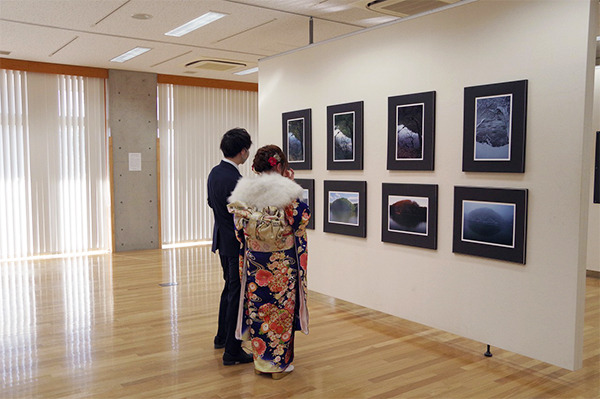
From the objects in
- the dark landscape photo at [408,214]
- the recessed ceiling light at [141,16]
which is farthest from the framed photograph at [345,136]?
the recessed ceiling light at [141,16]

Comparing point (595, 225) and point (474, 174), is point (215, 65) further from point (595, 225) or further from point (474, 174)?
point (595, 225)

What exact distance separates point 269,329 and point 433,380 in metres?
1.21

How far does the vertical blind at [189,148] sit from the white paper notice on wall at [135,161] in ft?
1.52

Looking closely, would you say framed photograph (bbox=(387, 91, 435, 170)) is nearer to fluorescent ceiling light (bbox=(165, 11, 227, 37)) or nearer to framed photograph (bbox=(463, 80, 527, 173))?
framed photograph (bbox=(463, 80, 527, 173))

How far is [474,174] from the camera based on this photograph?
4188 millimetres

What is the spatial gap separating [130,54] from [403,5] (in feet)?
14.9

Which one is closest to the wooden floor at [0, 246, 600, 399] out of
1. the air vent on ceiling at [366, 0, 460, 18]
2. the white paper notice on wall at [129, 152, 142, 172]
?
the air vent on ceiling at [366, 0, 460, 18]

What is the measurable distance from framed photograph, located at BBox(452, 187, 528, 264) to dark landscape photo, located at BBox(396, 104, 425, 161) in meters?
0.57

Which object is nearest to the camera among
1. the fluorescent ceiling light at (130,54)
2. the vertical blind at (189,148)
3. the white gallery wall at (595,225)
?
the white gallery wall at (595,225)

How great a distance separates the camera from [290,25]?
6121 mm

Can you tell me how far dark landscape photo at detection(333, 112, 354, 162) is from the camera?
5.31 m

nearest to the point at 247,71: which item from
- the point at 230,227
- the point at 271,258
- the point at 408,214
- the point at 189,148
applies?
the point at 189,148

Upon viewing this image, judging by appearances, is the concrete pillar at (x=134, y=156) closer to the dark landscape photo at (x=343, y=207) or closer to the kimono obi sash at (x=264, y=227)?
the dark landscape photo at (x=343, y=207)

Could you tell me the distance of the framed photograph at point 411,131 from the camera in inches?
178
